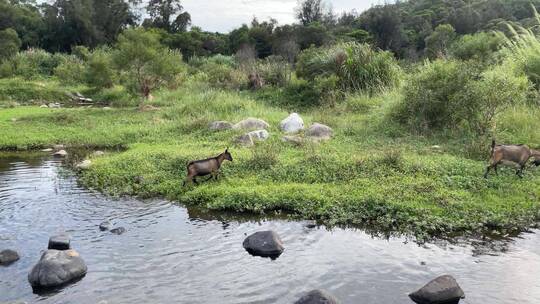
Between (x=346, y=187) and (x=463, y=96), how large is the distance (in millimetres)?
6141

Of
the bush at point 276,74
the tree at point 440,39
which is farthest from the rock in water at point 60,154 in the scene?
the tree at point 440,39

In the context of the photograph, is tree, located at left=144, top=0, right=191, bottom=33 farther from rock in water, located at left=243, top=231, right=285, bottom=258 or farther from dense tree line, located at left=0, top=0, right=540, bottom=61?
rock in water, located at left=243, top=231, right=285, bottom=258

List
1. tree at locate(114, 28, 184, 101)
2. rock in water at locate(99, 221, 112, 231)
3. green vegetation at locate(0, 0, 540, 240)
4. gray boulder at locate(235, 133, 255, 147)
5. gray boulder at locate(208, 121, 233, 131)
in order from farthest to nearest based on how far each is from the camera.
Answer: tree at locate(114, 28, 184, 101), gray boulder at locate(208, 121, 233, 131), gray boulder at locate(235, 133, 255, 147), green vegetation at locate(0, 0, 540, 240), rock in water at locate(99, 221, 112, 231)

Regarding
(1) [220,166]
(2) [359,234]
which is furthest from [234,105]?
(2) [359,234]

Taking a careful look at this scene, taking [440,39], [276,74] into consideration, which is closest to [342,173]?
[276,74]

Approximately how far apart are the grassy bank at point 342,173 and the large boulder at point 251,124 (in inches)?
14.9

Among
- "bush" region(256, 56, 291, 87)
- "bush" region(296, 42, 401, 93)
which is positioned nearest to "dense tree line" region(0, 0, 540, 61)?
"bush" region(256, 56, 291, 87)

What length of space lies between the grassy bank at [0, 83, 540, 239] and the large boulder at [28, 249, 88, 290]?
3286 millimetres

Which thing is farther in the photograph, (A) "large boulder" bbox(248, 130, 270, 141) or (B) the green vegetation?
(A) "large boulder" bbox(248, 130, 270, 141)

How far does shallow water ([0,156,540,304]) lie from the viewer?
276 inches

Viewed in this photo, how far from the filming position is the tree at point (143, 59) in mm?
22672

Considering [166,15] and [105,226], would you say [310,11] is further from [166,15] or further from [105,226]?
[105,226]

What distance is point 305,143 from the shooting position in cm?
1419

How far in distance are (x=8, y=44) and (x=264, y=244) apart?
37.4m
